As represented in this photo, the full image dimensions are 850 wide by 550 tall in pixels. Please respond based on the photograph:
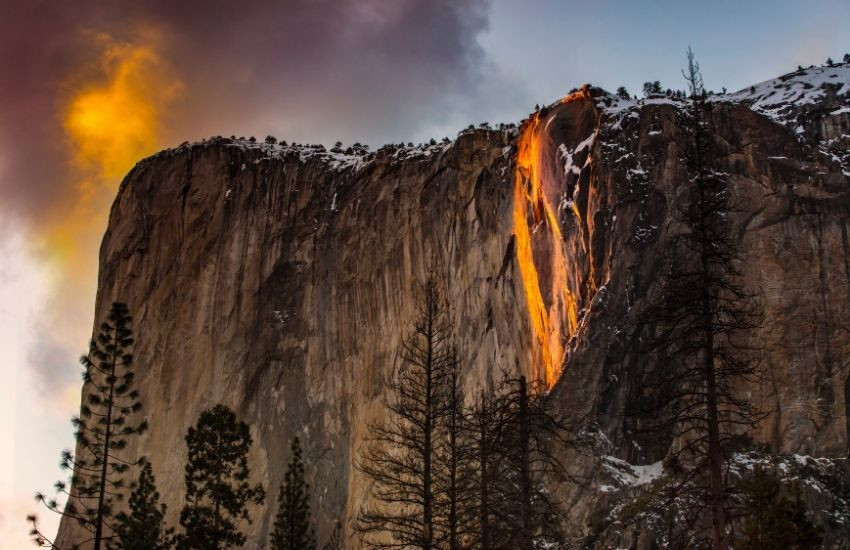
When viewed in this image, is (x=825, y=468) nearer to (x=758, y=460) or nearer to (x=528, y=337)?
(x=758, y=460)

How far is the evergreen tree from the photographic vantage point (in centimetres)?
2673

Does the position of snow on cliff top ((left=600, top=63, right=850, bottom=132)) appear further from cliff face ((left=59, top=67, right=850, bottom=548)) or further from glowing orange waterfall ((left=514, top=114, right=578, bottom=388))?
glowing orange waterfall ((left=514, top=114, right=578, bottom=388))

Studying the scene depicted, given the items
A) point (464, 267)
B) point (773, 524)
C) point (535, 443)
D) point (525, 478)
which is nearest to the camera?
point (525, 478)

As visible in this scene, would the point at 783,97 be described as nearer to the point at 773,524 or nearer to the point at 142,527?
the point at 773,524

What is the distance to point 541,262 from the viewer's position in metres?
53.0

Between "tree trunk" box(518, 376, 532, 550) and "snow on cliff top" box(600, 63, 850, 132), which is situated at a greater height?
"snow on cliff top" box(600, 63, 850, 132)

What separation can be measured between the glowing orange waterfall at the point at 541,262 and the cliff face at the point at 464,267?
0.17 meters

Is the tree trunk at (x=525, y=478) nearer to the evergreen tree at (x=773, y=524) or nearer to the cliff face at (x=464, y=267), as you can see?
the evergreen tree at (x=773, y=524)

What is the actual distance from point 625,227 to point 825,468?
45.6ft

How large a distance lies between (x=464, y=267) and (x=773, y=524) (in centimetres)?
3590

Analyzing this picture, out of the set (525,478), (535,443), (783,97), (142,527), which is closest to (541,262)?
(535,443)

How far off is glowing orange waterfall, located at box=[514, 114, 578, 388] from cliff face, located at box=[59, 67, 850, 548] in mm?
168

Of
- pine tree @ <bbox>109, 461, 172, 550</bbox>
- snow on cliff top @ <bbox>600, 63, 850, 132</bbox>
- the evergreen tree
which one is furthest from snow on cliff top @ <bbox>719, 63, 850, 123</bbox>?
pine tree @ <bbox>109, 461, 172, 550</bbox>

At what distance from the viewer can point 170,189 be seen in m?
81.9
